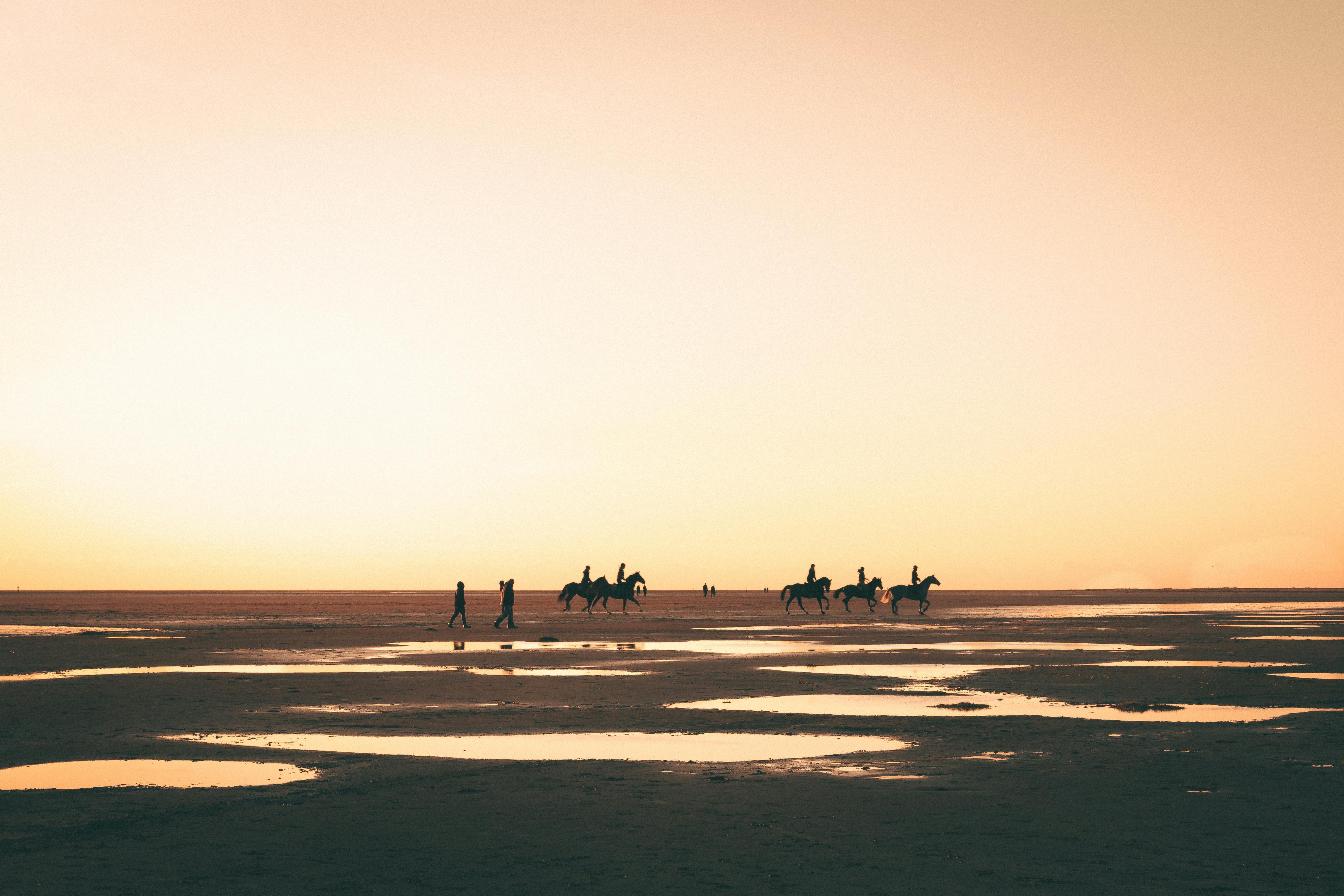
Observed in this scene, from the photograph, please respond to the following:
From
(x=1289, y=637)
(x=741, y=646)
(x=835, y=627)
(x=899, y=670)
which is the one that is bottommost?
(x=835, y=627)

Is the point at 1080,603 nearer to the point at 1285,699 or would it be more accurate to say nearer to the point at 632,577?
the point at 632,577

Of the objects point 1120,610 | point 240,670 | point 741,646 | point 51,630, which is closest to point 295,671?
point 240,670

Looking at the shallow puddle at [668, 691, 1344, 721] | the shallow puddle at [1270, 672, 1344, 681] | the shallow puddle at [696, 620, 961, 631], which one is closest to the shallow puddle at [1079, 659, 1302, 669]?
the shallow puddle at [1270, 672, 1344, 681]

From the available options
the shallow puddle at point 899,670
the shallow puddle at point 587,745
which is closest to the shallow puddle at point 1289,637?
the shallow puddle at point 899,670

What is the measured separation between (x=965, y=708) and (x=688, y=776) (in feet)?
23.3

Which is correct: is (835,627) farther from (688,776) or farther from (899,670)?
(688,776)

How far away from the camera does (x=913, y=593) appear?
213ft

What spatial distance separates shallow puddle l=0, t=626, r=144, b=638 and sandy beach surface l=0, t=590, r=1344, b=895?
15470 mm

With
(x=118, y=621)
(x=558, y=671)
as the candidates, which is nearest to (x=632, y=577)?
(x=118, y=621)

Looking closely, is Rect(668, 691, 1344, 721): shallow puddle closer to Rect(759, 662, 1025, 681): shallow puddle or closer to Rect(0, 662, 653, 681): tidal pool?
Rect(759, 662, 1025, 681): shallow puddle

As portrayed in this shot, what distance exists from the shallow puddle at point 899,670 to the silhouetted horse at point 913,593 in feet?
126

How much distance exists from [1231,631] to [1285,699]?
2572cm

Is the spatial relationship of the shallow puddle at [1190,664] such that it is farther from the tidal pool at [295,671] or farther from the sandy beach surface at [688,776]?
the tidal pool at [295,671]

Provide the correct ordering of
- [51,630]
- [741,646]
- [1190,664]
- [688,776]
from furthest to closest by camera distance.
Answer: [51,630]
[741,646]
[1190,664]
[688,776]
